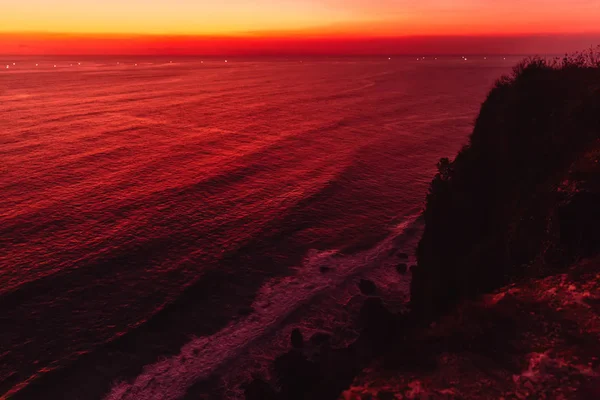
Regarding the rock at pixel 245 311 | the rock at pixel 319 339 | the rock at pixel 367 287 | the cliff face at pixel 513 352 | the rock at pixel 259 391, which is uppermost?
the cliff face at pixel 513 352

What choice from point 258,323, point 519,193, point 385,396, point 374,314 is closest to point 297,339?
point 258,323

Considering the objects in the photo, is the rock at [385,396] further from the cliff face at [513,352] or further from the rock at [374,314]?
the rock at [374,314]

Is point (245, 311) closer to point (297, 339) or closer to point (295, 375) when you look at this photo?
point (297, 339)

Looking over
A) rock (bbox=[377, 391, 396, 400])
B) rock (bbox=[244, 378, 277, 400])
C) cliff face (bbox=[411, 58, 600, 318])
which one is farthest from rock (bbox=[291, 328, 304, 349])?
rock (bbox=[377, 391, 396, 400])

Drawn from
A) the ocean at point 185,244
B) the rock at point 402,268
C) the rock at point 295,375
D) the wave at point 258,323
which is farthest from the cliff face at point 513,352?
the rock at point 402,268

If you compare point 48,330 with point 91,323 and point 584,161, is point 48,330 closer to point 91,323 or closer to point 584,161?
point 91,323

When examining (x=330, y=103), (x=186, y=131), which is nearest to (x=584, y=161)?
(x=186, y=131)

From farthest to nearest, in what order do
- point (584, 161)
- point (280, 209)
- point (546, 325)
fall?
point (280, 209)
point (584, 161)
point (546, 325)
